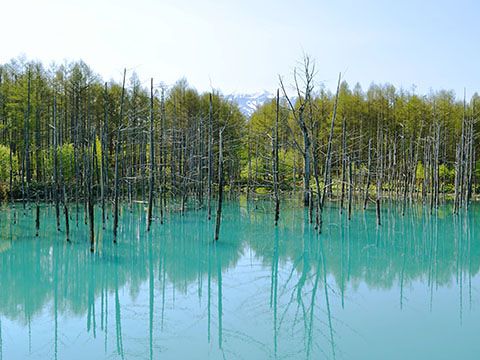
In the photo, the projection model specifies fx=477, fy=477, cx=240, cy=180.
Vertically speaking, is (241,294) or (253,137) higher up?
(253,137)

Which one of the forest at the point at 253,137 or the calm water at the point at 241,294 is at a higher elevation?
the forest at the point at 253,137

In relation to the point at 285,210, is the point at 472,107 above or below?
above

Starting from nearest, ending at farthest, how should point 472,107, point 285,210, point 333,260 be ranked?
point 333,260 → point 285,210 → point 472,107

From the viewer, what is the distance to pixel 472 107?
3834cm

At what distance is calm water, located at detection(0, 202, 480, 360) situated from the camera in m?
7.02

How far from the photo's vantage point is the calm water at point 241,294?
7023 millimetres

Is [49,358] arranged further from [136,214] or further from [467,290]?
[136,214]

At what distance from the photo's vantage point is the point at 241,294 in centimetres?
998

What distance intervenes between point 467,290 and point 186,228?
36.2 feet

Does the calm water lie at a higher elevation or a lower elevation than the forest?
lower

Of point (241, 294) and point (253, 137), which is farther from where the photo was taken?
point (253, 137)

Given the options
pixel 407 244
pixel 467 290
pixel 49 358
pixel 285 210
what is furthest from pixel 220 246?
pixel 285 210

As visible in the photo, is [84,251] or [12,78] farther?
[12,78]

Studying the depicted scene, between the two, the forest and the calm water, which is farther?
the forest
